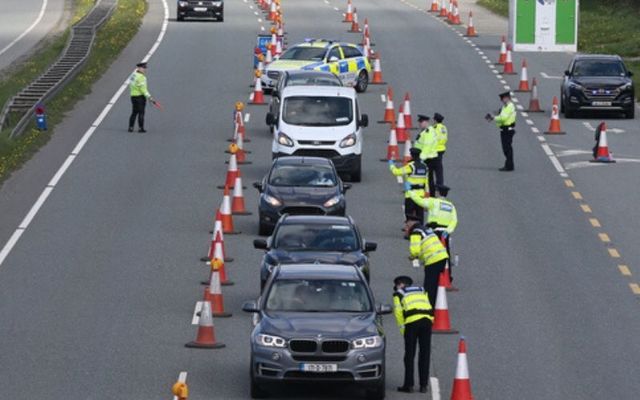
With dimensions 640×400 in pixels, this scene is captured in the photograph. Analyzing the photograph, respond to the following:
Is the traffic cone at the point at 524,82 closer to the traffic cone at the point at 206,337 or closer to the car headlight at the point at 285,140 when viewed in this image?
the car headlight at the point at 285,140

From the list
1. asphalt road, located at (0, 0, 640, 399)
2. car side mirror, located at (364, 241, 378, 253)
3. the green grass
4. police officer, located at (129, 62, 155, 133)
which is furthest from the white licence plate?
police officer, located at (129, 62, 155, 133)

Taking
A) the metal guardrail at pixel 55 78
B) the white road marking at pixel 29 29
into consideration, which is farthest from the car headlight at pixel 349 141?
the white road marking at pixel 29 29

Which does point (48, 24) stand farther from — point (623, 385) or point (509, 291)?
Result: point (623, 385)

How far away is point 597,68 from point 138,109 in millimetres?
12241

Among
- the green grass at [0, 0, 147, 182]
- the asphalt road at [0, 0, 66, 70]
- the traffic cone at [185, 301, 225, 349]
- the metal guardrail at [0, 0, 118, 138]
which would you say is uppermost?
the traffic cone at [185, 301, 225, 349]

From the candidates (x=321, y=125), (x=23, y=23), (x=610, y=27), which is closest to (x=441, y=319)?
(x=321, y=125)

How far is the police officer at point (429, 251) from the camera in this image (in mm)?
23625

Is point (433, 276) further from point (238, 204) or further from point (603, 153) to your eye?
point (603, 153)

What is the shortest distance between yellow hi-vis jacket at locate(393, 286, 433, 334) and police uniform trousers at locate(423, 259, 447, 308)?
131 inches

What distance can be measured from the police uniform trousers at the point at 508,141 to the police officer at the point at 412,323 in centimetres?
1705

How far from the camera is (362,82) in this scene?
50969mm

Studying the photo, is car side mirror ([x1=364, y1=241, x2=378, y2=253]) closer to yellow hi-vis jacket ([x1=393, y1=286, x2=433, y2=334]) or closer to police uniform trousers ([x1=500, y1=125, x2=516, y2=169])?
yellow hi-vis jacket ([x1=393, y1=286, x2=433, y2=334])

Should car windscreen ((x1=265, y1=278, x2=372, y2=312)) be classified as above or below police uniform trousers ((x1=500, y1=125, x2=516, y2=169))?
above

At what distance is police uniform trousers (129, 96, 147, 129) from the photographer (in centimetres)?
4272
